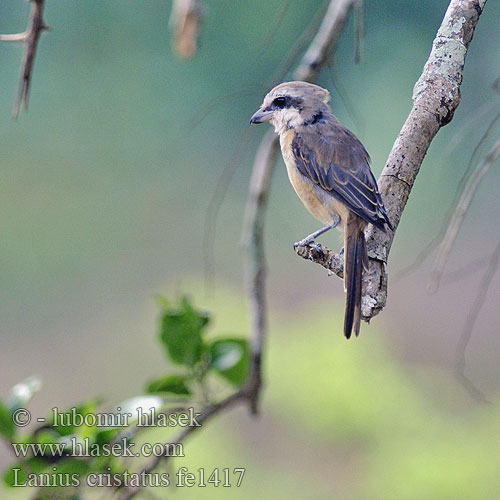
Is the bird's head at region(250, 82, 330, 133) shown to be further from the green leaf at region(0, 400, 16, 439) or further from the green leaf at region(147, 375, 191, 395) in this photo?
the green leaf at region(0, 400, 16, 439)

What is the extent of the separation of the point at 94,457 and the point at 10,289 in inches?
258

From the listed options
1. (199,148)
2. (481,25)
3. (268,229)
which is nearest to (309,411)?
(481,25)

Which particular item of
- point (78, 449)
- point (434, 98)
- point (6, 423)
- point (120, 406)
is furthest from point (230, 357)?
point (434, 98)

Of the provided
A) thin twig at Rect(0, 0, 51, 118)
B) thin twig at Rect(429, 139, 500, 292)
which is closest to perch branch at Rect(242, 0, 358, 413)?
thin twig at Rect(429, 139, 500, 292)

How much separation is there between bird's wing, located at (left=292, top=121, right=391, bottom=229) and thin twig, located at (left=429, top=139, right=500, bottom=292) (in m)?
0.36

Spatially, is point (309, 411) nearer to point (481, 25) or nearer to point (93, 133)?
point (481, 25)

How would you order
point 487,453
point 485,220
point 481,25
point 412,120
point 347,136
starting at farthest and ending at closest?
1. point 485,220
2. point 481,25
3. point 487,453
4. point 347,136
5. point 412,120

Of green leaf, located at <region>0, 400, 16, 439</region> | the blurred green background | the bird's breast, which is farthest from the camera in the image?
the blurred green background

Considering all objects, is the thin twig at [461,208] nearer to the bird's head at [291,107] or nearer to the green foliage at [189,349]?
the green foliage at [189,349]

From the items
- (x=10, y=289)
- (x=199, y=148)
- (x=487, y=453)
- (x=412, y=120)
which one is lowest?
(x=10, y=289)

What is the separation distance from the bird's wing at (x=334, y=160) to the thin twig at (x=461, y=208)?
356mm

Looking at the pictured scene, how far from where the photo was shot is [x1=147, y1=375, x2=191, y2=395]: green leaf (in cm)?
183

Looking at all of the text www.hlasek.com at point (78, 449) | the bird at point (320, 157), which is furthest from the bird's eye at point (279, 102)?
the text www.hlasek.com at point (78, 449)

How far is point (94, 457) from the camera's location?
65.9 inches
